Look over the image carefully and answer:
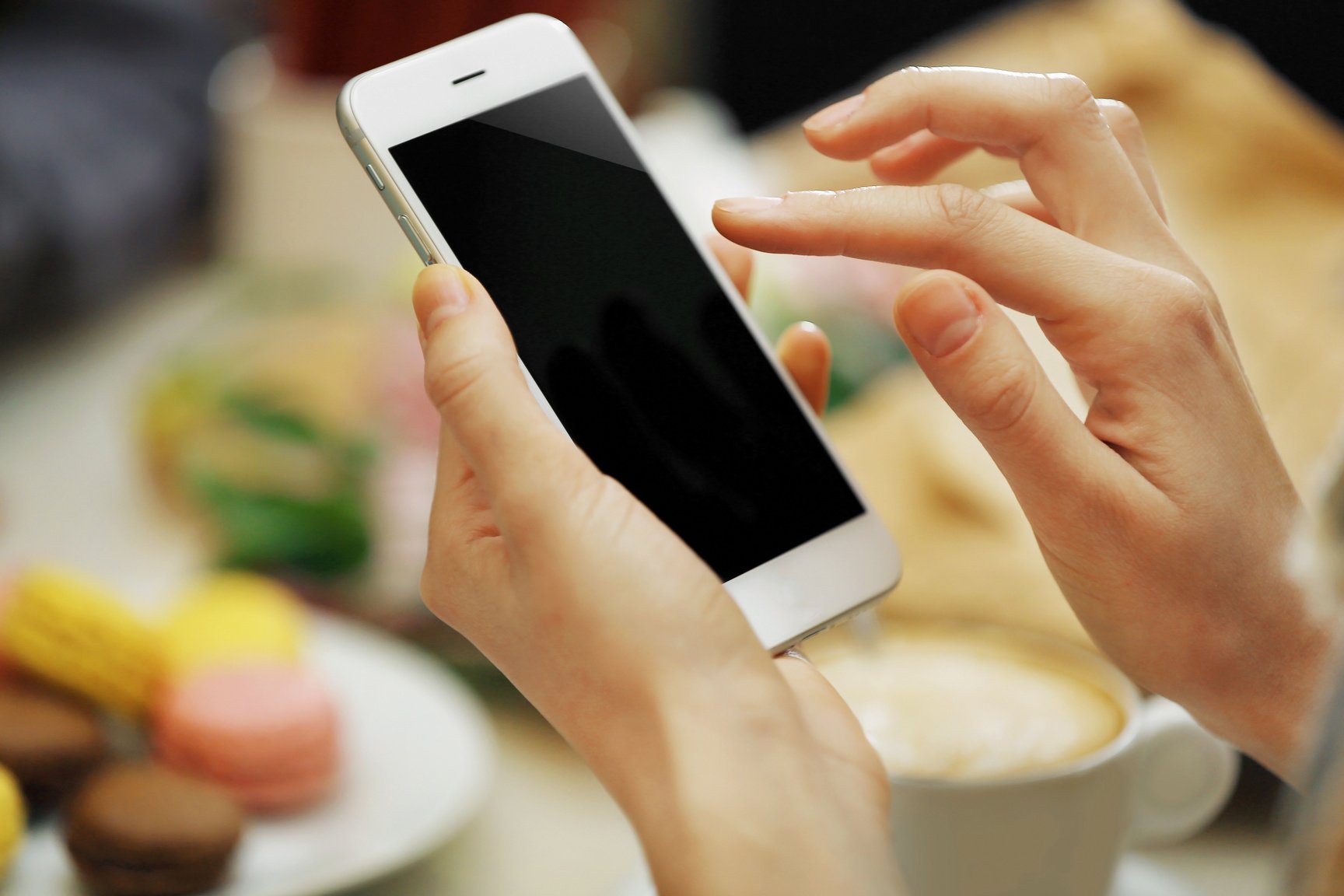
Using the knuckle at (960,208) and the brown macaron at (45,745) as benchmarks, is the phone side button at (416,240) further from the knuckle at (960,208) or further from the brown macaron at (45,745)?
the brown macaron at (45,745)

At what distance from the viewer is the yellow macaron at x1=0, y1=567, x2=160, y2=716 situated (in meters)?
0.50

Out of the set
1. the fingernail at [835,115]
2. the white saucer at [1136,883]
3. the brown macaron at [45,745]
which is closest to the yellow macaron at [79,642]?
the brown macaron at [45,745]

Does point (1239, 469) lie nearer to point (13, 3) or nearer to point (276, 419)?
point (276, 419)

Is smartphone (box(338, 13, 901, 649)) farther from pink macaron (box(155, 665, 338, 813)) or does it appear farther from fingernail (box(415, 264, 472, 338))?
pink macaron (box(155, 665, 338, 813))

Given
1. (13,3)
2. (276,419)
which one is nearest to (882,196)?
(276,419)

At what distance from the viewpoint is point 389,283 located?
3.16 feet

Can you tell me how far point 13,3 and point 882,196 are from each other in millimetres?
1220

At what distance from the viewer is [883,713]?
39 cm

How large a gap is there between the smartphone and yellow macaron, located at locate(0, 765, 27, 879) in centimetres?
25

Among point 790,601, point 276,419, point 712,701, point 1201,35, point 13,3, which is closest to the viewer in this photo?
point 712,701

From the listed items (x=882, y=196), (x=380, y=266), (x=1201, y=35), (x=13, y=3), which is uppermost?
(x=13, y=3)

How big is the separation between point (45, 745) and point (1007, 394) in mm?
389

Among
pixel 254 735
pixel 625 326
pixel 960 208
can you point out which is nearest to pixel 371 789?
pixel 254 735

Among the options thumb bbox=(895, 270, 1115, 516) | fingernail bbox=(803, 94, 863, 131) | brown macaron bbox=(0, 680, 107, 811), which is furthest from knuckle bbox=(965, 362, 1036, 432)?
brown macaron bbox=(0, 680, 107, 811)
